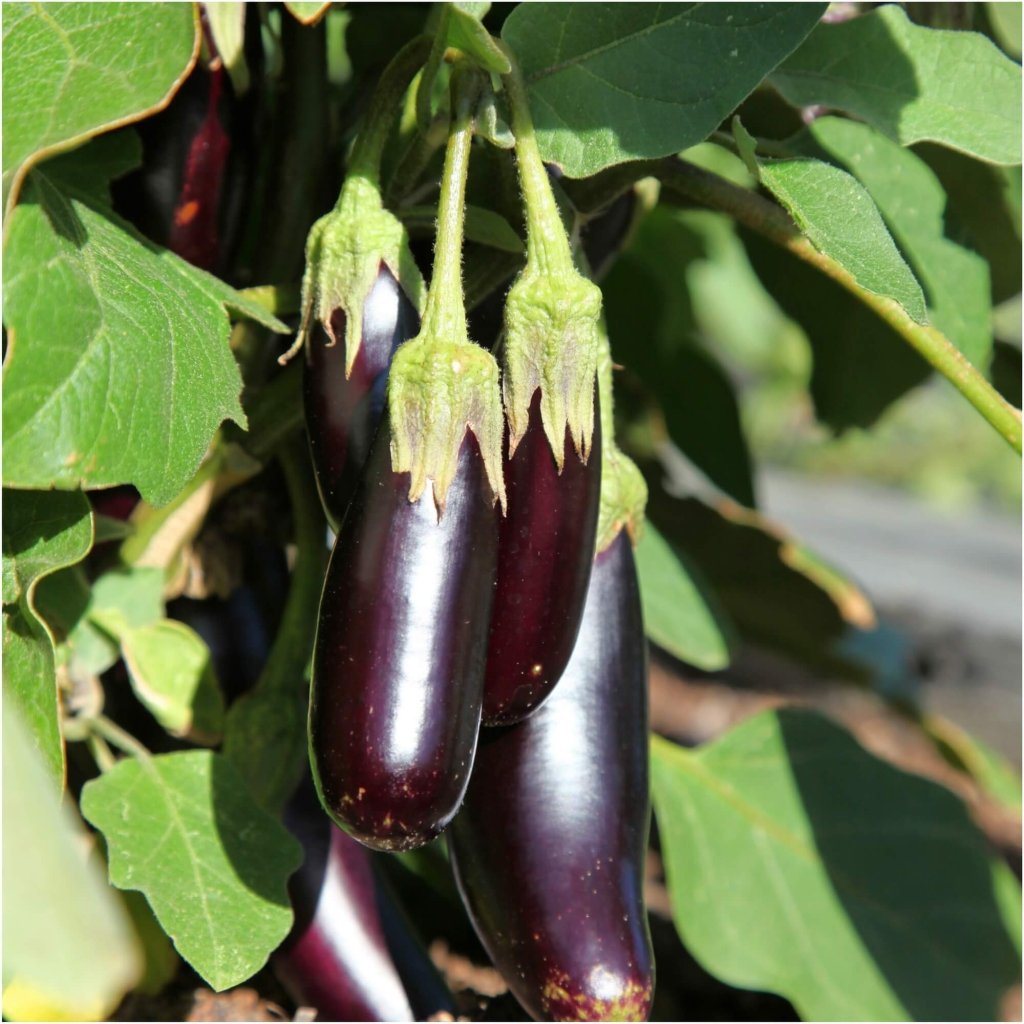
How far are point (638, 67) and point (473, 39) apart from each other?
7 centimetres

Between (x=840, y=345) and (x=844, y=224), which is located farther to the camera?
(x=840, y=345)

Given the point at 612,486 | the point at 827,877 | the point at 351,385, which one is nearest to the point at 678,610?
the point at 827,877

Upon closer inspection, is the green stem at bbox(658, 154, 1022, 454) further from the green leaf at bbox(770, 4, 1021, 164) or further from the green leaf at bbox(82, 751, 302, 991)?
the green leaf at bbox(82, 751, 302, 991)

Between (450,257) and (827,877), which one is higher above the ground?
(450,257)

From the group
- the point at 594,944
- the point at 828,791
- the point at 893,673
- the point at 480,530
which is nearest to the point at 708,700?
the point at 893,673

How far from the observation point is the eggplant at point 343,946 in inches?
24.6

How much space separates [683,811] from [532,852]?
0.31 m

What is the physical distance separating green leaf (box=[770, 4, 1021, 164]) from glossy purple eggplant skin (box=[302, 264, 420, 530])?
0.22 meters

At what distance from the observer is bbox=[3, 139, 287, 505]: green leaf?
0.38 metres

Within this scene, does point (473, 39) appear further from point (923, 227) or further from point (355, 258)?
Answer: point (923, 227)

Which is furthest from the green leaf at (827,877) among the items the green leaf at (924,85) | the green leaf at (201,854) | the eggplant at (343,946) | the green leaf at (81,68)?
the green leaf at (81,68)

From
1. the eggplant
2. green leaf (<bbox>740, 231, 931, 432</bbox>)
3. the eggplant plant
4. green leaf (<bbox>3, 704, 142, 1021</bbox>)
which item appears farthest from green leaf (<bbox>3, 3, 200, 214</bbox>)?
green leaf (<bbox>740, 231, 931, 432</bbox>)

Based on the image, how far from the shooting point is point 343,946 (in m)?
0.63

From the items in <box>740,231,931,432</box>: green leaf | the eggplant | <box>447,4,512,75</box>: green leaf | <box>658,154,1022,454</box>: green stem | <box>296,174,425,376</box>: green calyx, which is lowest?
the eggplant
